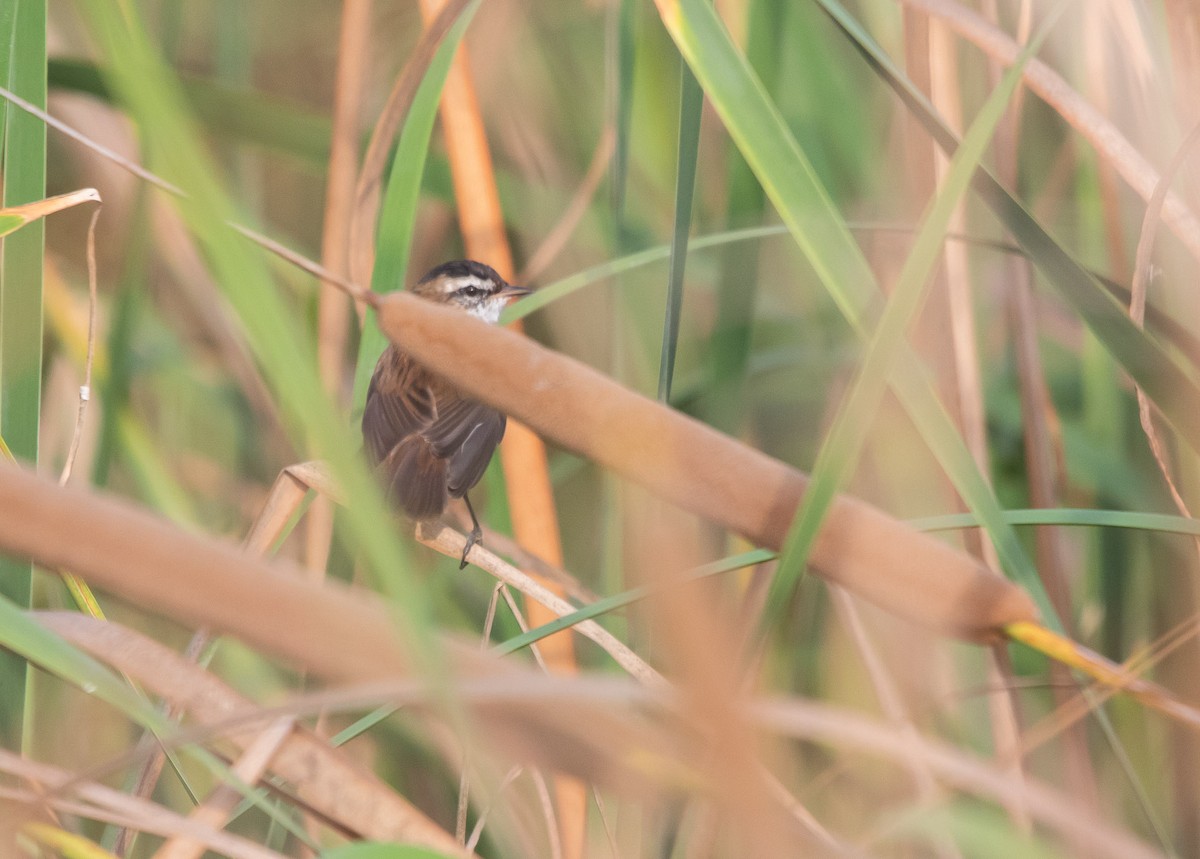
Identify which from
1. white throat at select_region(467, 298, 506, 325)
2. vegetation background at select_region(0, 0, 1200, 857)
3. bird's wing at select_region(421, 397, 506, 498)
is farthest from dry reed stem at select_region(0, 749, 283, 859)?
white throat at select_region(467, 298, 506, 325)

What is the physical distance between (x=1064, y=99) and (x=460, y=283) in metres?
1.90

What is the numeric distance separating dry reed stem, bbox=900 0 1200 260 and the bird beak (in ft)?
4.67

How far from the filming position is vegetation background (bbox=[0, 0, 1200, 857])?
830 millimetres

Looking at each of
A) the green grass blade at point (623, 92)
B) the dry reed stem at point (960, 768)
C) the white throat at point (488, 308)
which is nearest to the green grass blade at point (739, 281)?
the green grass blade at point (623, 92)

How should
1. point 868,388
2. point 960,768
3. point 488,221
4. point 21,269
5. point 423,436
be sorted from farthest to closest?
point 423,436 → point 488,221 → point 21,269 → point 868,388 → point 960,768

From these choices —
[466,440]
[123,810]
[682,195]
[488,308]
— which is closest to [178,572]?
[123,810]

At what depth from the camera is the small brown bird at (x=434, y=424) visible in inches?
108

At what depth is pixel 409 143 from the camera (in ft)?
5.66

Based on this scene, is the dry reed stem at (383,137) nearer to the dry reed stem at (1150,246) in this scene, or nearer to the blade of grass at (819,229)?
the blade of grass at (819,229)

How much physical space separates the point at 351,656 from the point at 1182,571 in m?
1.73

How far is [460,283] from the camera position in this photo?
10.2 ft

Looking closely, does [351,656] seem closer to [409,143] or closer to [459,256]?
[409,143]

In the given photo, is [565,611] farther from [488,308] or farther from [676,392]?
[488,308]

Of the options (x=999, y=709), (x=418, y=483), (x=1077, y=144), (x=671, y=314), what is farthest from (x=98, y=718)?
(x=1077, y=144)
